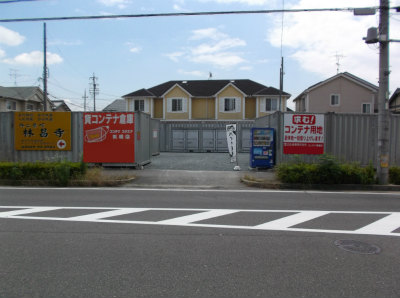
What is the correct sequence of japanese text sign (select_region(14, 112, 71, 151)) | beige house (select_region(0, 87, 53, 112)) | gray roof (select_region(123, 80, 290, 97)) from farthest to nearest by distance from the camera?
beige house (select_region(0, 87, 53, 112)) → gray roof (select_region(123, 80, 290, 97)) → japanese text sign (select_region(14, 112, 71, 151))

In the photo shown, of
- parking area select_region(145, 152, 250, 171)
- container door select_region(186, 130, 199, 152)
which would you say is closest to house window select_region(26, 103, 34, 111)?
container door select_region(186, 130, 199, 152)

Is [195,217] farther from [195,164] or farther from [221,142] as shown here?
[221,142]

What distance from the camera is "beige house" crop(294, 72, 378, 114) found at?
36594 mm

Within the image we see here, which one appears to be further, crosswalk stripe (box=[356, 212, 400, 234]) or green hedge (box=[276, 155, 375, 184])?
green hedge (box=[276, 155, 375, 184])

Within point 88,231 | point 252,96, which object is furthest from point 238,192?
point 252,96

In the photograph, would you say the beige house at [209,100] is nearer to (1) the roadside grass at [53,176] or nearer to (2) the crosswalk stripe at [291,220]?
(1) the roadside grass at [53,176]

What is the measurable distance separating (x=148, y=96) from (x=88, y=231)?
32.4 m

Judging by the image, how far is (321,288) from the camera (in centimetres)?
377

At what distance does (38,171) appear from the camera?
12.0m

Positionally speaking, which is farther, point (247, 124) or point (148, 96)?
point (148, 96)

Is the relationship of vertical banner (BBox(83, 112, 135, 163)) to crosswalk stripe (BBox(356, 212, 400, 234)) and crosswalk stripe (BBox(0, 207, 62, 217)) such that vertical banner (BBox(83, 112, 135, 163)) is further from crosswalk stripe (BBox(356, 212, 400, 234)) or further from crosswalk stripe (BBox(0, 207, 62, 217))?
crosswalk stripe (BBox(356, 212, 400, 234))

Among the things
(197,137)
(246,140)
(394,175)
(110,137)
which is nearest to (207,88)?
(197,137)

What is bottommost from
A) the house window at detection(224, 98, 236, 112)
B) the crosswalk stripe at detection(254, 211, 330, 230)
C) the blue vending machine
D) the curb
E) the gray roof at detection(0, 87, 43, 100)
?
the crosswalk stripe at detection(254, 211, 330, 230)

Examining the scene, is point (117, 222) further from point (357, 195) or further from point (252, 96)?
point (252, 96)
